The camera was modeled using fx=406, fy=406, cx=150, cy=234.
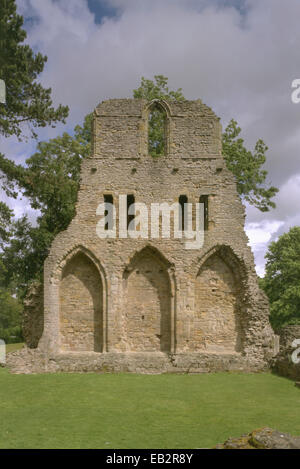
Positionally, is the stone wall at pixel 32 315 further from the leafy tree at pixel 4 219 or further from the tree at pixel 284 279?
the tree at pixel 284 279

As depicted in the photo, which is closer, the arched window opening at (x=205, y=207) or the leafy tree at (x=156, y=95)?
the arched window opening at (x=205, y=207)

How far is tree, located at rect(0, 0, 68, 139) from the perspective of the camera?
15180 mm

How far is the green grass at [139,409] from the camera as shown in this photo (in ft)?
21.2

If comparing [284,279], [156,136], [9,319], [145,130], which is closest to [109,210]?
[145,130]

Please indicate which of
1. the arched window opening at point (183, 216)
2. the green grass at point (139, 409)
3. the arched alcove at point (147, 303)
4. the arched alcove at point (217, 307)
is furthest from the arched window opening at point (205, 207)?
the green grass at point (139, 409)

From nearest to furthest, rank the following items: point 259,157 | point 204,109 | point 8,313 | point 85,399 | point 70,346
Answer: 1. point 85,399
2. point 70,346
3. point 204,109
4. point 259,157
5. point 8,313

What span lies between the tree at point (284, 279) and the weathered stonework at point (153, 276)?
34.9 ft

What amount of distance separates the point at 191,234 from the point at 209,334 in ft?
11.0

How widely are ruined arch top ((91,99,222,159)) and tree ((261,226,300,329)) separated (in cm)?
1230

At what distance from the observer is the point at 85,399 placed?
9047 mm

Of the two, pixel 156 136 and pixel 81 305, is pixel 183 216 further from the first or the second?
pixel 156 136

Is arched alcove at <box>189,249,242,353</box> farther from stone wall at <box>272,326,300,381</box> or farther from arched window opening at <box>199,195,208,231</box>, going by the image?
Answer: stone wall at <box>272,326,300,381</box>

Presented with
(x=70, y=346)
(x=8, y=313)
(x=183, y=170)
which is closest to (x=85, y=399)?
(x=70, y=346)

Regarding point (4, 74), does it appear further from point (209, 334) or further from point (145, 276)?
point (209, 334)
